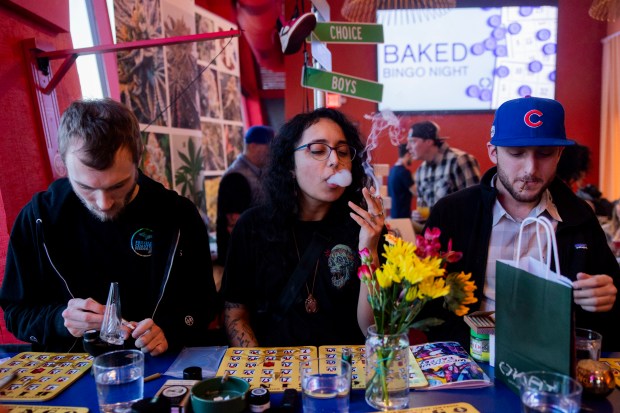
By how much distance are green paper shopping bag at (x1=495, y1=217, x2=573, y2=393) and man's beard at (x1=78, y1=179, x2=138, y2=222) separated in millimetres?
1301

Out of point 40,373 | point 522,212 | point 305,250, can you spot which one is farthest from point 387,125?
point 40,373

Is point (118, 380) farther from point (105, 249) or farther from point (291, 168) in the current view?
point (291, 168)

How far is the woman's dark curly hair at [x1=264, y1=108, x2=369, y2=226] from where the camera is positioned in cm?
202

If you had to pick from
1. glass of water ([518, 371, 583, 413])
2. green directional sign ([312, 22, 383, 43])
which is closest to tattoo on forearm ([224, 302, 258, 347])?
glass of water ([518, 371, 583, 413])

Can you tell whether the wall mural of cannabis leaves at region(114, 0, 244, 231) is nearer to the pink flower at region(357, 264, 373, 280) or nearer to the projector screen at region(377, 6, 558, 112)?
the pink flower at region(357, 264, 373, 280)

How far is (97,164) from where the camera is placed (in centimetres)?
157

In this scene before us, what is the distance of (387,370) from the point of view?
1.17 m

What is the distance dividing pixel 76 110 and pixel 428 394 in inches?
56.6

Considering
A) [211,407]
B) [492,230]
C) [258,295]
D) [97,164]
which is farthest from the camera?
[492,230]

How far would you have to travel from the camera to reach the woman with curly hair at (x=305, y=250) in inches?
72.2

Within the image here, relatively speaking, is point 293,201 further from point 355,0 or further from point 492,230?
point 355,0

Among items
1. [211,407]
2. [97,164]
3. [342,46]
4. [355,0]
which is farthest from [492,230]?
[342,46]

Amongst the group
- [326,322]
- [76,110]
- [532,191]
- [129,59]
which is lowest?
[326,322]

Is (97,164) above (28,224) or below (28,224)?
above
